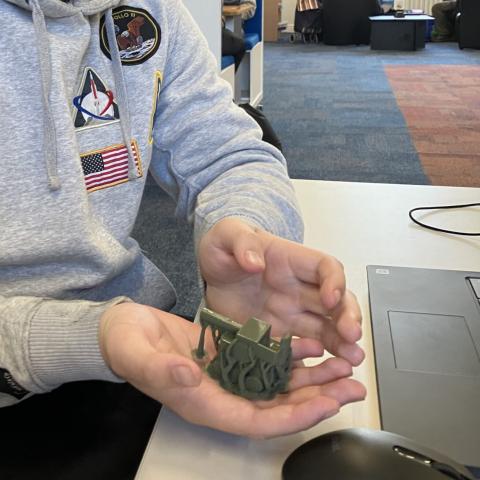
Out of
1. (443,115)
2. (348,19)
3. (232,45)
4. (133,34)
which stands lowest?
(443,115)

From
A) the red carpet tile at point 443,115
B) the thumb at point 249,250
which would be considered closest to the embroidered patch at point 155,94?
the thumb at point 249,250

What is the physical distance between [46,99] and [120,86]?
0.34 feet

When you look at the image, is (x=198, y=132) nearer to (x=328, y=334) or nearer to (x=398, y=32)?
(x=328, y=334)

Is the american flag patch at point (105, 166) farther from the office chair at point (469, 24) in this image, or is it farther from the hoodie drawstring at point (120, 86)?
the office chair at point (469, 24)

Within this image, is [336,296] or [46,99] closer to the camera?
[336,296]

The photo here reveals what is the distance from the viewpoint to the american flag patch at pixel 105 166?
673mm

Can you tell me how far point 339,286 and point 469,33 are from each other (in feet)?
20.2

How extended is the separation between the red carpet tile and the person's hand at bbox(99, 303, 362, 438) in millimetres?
2246

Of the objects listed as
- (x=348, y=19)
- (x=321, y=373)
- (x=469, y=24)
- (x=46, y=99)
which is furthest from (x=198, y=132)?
(x=348, y=19)

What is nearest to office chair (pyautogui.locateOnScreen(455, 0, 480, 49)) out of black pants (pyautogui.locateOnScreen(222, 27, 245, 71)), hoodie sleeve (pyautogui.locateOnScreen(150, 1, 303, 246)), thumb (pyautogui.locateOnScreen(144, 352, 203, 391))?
black pants (pyautogui.locateOnScreen(222, 27, 245, 71))

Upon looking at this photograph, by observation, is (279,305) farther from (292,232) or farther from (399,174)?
(399,174)

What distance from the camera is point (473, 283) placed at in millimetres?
620

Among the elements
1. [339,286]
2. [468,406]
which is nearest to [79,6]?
[339,286]

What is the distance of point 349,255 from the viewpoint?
0.71 meters
